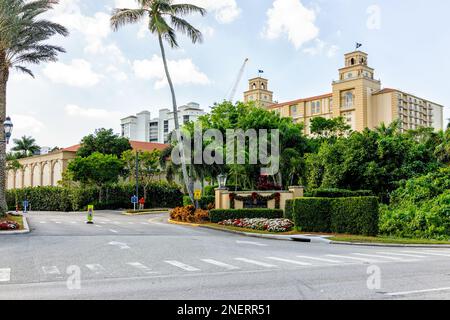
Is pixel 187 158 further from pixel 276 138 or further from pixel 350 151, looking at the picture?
pixel 350 151

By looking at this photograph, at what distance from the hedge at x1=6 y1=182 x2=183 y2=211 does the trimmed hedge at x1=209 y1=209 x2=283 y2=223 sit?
29.3 metres

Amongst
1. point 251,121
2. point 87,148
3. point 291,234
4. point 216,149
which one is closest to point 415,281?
point 291,234

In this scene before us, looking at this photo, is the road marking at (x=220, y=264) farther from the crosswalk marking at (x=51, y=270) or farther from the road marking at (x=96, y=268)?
the crosswalk marking at (x=51, y=270)

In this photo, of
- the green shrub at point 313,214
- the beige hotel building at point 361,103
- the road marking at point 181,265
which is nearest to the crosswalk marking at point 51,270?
the road marking at point 181,265

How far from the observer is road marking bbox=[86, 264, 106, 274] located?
38.8ft

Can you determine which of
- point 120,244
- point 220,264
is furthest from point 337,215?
point 220,264

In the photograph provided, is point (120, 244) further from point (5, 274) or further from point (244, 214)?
point (244, 214)

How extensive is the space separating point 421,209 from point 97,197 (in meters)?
41.5

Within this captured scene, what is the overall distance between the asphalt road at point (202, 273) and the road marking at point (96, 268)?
0.02 meters

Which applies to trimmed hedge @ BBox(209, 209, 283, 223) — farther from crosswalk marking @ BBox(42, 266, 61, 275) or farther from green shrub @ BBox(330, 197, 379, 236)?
crosswalk marking @ BBox(42, 266, 61, 275)

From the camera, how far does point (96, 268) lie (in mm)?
12320

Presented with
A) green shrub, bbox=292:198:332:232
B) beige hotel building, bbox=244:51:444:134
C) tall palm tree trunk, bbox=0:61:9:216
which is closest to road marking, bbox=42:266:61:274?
green shrub, bbox=292:198:332:232

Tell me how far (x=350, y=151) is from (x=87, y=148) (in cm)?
4702
